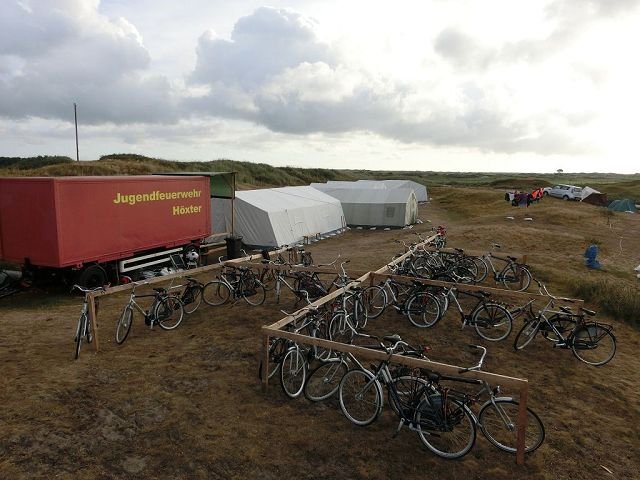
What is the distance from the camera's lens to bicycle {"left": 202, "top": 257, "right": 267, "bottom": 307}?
11664 millimetres

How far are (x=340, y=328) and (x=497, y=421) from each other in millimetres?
3537

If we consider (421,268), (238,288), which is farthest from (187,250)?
(421,268)

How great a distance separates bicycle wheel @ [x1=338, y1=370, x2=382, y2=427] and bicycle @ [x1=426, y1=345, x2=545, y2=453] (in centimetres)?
87

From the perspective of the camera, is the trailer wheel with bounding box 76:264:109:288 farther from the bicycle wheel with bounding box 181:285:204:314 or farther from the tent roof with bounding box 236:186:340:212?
the tent roof with bounding box 236:186:340:212

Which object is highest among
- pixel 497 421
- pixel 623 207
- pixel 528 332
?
pixel 623 207

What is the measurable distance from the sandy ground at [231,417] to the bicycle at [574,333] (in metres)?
0.26

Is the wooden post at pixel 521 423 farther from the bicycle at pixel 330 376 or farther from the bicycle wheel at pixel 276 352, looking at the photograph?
the bicycle wheel at pixel 276 352

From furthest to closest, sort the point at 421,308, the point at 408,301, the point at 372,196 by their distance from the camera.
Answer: the point at 372,196 < the point at 408,301 < the point at 421,308

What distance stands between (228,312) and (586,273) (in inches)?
528

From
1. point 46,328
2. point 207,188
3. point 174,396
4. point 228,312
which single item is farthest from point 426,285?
point 207,188

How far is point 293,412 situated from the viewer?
6.46m

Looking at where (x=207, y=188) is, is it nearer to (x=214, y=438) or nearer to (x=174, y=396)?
(x=174, y=396)

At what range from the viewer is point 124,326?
9.26 metres

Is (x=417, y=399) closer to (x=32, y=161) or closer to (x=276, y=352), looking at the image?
(x=276, y=352)
